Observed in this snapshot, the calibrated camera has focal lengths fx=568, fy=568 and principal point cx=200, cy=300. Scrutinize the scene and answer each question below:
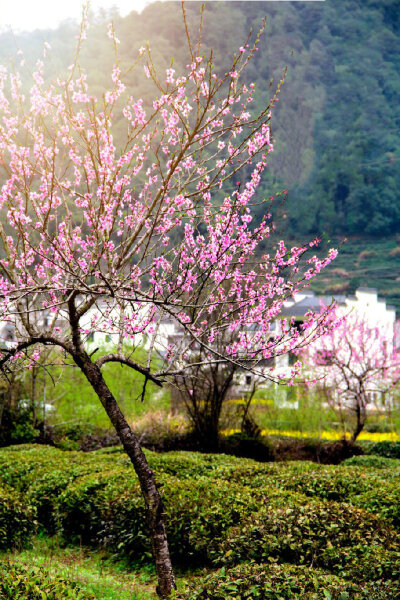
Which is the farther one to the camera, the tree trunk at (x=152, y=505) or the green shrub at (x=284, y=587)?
the tree trunk at (x=152, y=505)

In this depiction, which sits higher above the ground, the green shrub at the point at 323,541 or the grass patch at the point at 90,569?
the green shrub at the point at 323,541

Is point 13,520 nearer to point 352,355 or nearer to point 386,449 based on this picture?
point 386,449

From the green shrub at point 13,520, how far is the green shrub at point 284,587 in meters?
3.03

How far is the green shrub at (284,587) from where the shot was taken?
11.9 ft

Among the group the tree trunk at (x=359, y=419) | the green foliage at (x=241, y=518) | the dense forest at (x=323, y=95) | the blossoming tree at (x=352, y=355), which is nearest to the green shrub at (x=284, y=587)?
the green foliage at (x=241, y=518)

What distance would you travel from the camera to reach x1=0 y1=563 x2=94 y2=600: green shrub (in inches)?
146

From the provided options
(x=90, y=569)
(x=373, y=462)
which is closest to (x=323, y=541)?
(x=90, y=569)

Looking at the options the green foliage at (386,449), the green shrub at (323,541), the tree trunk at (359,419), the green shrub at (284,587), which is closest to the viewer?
the green shrub at (284,587)

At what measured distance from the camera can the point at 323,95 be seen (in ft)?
153

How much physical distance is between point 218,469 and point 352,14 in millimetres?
54208

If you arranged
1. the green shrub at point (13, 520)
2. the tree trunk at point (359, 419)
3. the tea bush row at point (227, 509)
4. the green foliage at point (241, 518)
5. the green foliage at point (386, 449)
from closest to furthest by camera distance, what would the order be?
the green foliage at point (241, 518)
the tea bush row at point (227, 509)
the green shrub at point (13, 520)
the green foliage at point (386, 449)
the tree trunk at point (359, 419)

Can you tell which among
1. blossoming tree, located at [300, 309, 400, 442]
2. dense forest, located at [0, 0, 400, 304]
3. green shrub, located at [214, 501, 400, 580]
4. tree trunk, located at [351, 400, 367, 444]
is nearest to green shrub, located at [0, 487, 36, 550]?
green shrub, located at [214, 501, 400, 580]

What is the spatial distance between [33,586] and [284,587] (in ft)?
5.46

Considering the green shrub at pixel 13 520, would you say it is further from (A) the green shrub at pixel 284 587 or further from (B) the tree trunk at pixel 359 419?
(B) the tree trunk at pixel 359 419
